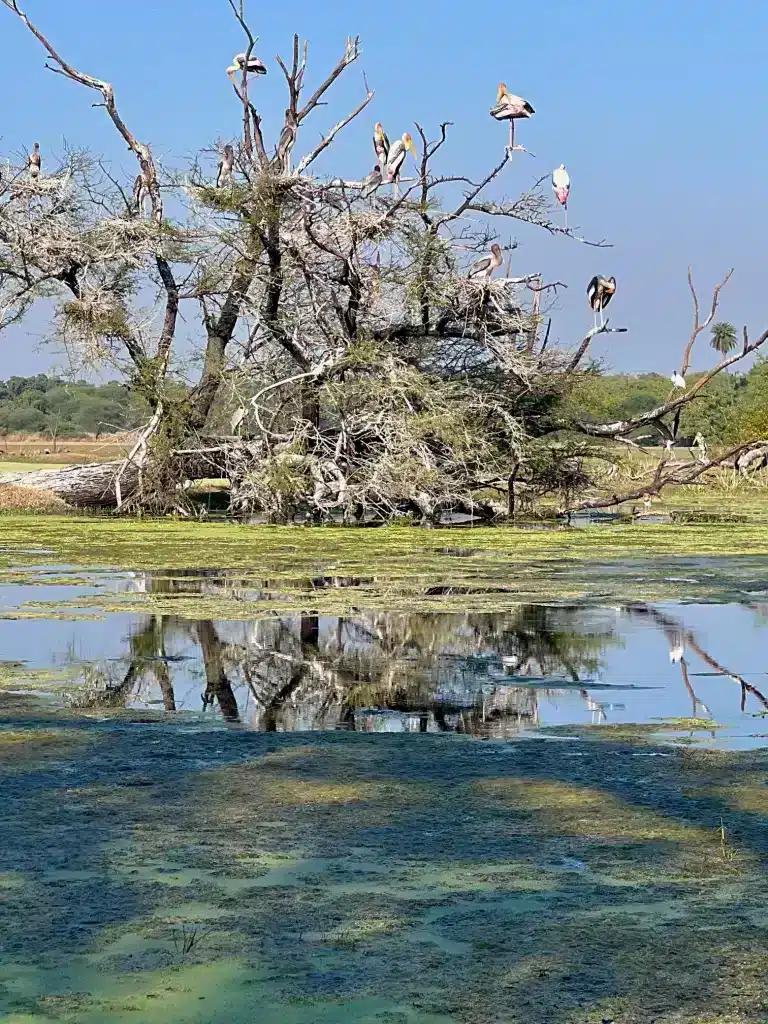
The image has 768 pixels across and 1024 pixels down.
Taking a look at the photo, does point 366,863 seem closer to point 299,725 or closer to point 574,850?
point 574,850

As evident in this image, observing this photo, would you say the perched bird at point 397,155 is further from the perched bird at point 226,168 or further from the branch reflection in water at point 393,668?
the branch reflection in water at point 393,668

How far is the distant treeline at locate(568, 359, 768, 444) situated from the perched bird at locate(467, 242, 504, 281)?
226cm

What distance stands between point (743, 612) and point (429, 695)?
441cm

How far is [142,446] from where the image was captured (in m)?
22.5

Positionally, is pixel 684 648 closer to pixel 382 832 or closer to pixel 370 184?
pixel 382 832

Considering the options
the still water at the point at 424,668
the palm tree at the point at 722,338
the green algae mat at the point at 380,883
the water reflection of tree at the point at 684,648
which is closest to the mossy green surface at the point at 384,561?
the still water at the point at 424,668

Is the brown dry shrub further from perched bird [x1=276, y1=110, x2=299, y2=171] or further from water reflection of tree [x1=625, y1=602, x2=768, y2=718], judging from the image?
water reflection of tree [x1=625, y1=602, x2=768, y2=718]

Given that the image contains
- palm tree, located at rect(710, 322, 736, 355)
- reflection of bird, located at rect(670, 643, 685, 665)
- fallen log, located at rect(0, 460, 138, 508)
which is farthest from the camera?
palm tree, located at rect(710, 322, 736, 355)

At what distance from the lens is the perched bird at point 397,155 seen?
805 inches

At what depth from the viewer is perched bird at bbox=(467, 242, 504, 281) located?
2089cm

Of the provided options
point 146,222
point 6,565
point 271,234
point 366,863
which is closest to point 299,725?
point 366,863

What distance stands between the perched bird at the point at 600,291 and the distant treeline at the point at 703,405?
1156mm

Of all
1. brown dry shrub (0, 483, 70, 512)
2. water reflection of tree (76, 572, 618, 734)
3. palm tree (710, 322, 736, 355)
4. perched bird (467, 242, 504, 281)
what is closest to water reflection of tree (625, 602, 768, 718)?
water reflection of tree (76, 572, 618, 734)

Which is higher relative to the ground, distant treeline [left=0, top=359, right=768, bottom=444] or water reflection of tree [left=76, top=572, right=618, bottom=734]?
distant treeline [left=0, top=359, right=768, bottom=444]
